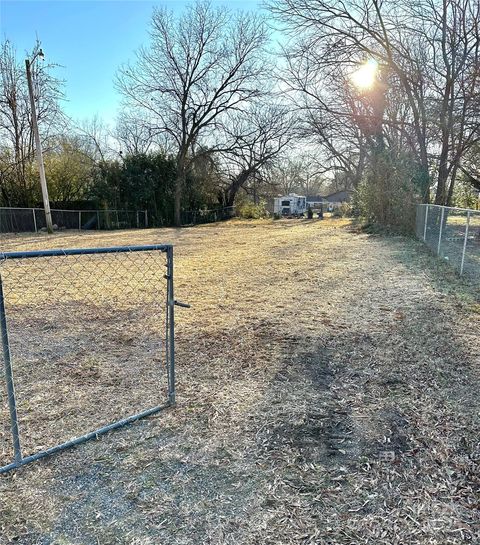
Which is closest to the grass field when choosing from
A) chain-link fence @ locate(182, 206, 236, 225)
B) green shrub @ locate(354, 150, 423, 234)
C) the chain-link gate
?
the chain-link gate

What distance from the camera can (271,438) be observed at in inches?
90.0

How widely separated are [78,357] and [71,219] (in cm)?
1999

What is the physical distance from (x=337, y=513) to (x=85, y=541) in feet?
3.58

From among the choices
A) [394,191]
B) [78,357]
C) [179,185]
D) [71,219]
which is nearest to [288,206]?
[179,185]

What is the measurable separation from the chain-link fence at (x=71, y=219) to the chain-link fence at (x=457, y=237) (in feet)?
56.8

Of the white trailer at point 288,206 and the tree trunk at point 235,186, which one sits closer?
the tree trunk at point 235,186

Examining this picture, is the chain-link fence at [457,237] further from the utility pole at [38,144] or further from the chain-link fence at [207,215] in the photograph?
the chain-link fence at [207,215]

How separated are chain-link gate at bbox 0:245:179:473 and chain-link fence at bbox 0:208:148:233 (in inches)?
528

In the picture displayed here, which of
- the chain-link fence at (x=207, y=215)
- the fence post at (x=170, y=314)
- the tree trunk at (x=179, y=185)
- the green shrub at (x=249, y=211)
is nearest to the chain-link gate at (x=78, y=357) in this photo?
the fence post at (x=170, y=314)

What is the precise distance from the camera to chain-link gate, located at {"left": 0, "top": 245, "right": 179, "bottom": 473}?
89.4 inches

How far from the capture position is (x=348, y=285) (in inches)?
246

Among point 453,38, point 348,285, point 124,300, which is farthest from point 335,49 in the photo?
point 124,300

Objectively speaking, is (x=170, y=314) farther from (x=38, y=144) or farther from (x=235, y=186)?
(x=235, y=186)

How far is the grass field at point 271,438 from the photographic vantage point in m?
1.67
